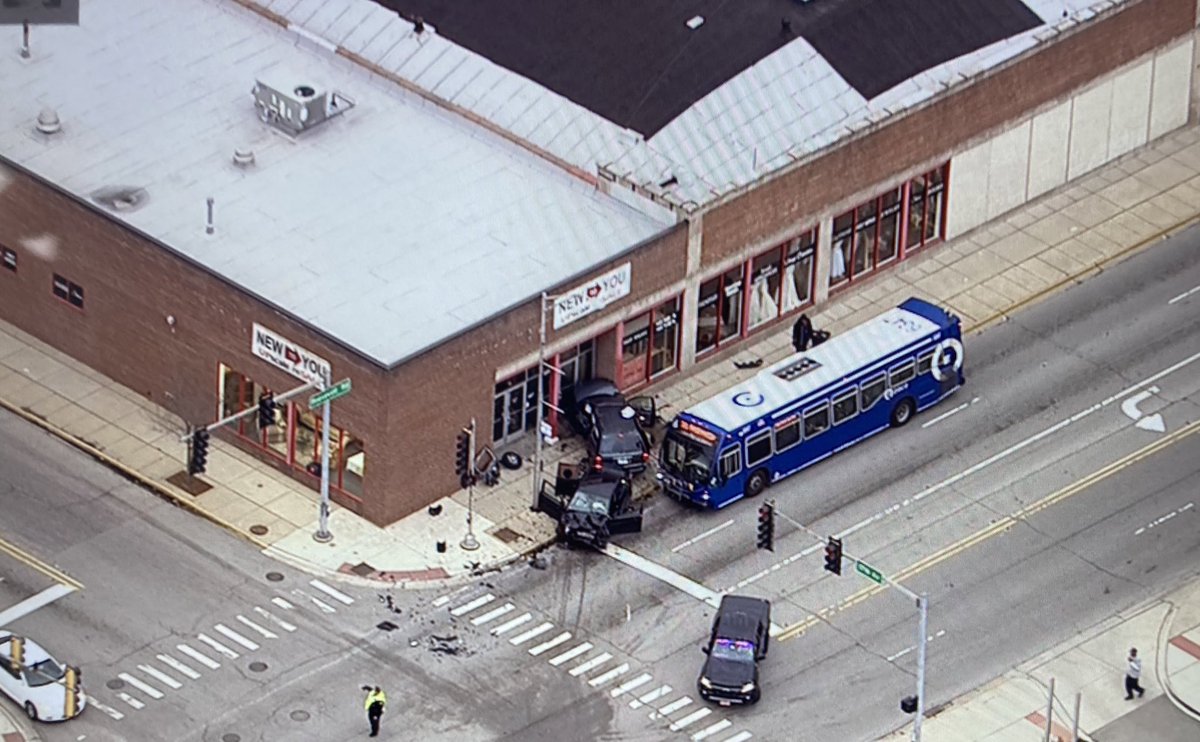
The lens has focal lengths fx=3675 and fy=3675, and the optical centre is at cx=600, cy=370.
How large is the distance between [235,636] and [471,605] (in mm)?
7727

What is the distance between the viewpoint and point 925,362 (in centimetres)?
12800

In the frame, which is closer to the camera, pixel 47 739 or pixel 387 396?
pixel 47 739

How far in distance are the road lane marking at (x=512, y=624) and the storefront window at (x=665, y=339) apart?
49.3 ft

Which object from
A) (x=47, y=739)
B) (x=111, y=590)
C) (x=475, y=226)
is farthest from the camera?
(x=475, y=226)

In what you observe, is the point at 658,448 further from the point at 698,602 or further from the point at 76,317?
the point at 76,317

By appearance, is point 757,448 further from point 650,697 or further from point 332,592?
point 332,592

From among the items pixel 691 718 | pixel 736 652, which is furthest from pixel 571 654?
pixel 736 652

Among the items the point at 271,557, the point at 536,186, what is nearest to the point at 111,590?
the point at 271,557

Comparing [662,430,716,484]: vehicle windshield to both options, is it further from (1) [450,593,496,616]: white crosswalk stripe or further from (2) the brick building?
(1) [450,593,496,616]: white crosswalk stripe

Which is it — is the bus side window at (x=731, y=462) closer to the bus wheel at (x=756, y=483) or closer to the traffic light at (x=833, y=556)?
the bus wheel at (x=756, y=483)

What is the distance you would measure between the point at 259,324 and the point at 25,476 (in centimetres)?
964

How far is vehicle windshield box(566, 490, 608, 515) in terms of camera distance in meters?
121

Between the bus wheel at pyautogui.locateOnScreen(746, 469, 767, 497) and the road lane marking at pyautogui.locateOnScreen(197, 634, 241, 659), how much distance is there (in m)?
19.1

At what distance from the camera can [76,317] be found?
12875cm
